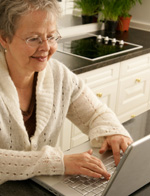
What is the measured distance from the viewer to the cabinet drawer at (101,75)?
2.62 m

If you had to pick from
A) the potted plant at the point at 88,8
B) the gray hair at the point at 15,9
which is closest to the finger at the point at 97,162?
the gray hair at the point at 15,9

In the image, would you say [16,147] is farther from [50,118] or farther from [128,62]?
[128,62]

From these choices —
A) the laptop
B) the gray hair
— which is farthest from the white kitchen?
the gray hair

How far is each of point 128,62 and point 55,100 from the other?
4.51 feet

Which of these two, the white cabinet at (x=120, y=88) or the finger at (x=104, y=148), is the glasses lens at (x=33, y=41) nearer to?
the finger at (x=104, y=148)

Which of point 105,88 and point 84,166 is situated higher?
point 84,166

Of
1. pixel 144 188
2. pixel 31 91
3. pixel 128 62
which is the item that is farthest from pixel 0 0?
pixel 128 62

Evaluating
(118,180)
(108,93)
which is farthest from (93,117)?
(108,93)

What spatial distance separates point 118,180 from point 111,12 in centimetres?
247

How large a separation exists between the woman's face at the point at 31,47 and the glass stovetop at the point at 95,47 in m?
1.18

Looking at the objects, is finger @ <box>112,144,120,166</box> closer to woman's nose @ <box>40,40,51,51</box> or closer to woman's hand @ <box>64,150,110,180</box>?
woman's hand @ <box>64,150,110,180</box>

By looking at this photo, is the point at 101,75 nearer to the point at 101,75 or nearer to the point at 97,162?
the point at 101,75

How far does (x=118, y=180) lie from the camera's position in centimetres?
111

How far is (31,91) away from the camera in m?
1.69
